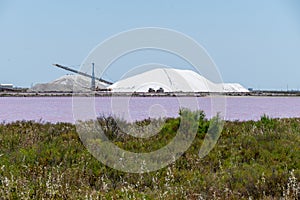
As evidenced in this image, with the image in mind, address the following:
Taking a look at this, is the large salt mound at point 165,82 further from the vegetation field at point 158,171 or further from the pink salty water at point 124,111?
the vegetation field at point 158,171

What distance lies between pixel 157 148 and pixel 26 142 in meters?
3.55

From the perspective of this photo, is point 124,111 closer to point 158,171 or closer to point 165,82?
point 158,171

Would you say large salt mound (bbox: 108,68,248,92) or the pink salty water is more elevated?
large salt mound (bbox: 108,68,248,92)

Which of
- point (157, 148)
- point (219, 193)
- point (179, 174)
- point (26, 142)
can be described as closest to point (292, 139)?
point (157, 148)

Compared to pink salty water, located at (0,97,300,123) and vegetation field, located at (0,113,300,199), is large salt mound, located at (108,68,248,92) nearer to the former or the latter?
pink salty water, located at (0,97,300,123)

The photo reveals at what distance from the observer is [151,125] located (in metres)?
15.2

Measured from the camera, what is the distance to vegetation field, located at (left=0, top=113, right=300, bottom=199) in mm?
7410

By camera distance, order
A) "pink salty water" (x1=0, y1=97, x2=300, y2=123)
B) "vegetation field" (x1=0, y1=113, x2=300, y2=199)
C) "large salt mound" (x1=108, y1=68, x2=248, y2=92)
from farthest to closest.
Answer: "pink salty water" (x1=0, y1=97, x2=300, y2=123) < "large salt mound" (x1=108, y1=68, x2=248, y2=92) < "vegetation field" (x1=0, y1=113, x2=300, y2=199)

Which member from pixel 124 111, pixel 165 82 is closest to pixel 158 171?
pixel 124 111

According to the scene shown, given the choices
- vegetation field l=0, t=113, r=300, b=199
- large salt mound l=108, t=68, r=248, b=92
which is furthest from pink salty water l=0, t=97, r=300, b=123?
vegetation field l=0, t=113, r=300, b=199

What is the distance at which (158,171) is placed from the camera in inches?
371

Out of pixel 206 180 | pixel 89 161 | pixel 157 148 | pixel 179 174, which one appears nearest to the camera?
pixel 206 180

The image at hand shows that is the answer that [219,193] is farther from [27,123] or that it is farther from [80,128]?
[27,123]

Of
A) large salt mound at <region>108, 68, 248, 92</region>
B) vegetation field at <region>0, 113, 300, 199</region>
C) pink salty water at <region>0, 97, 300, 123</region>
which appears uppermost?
large salt mound at <region>108, 68, 248, 92</region>
